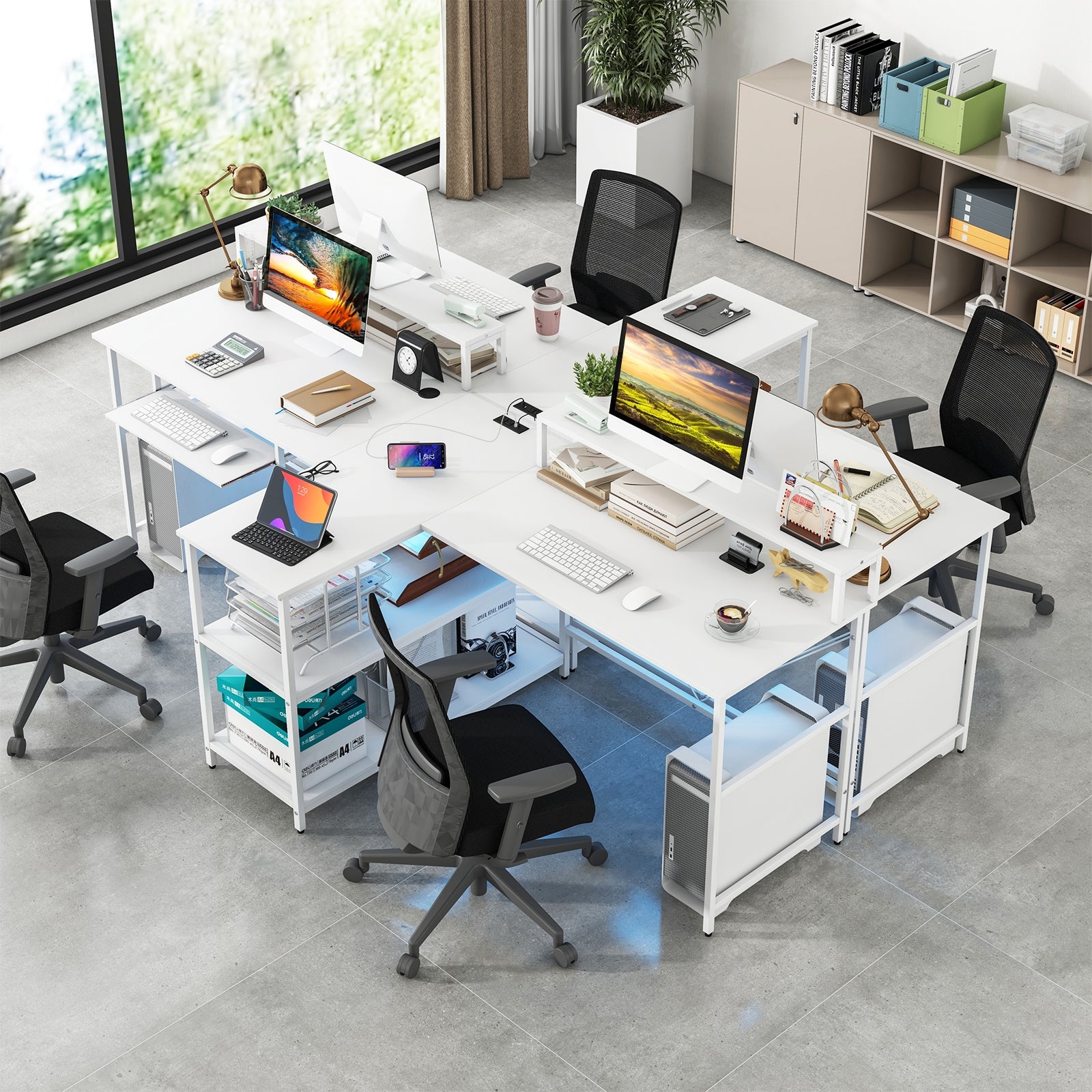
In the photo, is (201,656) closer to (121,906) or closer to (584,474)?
(121,906)

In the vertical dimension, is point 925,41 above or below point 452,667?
above

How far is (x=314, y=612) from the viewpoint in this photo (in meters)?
4.70

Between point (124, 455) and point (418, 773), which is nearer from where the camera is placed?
point (418, 773)

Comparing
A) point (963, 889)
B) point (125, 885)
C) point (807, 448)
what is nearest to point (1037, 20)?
point (807, 448)

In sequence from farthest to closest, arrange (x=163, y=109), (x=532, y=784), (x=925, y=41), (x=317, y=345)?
(x=163, y=109) → (x=925, y=41) → (x=317, y=345) → (x=532, y=784)

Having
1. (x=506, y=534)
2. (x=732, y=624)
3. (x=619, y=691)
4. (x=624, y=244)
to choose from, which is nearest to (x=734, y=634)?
(x=732, y=624)

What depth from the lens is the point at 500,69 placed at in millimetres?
8305

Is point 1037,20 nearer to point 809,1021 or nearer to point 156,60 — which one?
point 156,60

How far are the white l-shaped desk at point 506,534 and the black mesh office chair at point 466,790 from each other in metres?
0.37

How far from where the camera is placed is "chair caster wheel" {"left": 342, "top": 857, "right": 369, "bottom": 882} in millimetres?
4609

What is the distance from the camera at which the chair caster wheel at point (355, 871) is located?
4609 millimetres

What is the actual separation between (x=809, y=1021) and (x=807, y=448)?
150 cm

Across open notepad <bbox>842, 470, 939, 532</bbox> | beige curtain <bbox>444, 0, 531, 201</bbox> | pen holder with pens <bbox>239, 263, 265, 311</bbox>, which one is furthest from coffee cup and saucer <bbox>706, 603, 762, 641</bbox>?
beige curtain <bbox>444, 0, 531, 201</bbox>

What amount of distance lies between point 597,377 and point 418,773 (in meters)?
1.37
